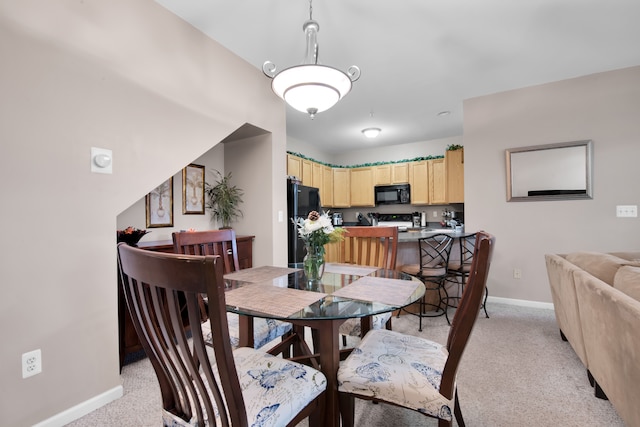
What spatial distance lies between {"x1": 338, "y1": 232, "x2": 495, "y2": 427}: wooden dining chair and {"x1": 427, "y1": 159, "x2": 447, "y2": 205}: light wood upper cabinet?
423 cm

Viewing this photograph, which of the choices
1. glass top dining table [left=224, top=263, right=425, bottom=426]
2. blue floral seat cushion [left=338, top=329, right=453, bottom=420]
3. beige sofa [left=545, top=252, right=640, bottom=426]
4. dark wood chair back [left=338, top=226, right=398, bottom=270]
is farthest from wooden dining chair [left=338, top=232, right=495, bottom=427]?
dark wood chair back [left=338, top=226, right=398, bottom=270]

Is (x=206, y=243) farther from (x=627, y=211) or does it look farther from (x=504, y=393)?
(x=627, y=211)

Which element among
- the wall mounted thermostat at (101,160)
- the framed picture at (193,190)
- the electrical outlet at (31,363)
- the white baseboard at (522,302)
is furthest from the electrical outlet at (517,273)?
the electrical outlet at (31,363)

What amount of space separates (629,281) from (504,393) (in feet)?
3.05

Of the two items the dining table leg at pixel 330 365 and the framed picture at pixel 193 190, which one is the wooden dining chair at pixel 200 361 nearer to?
the dining table leg at pixel 330 365

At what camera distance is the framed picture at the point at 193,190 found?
305cm

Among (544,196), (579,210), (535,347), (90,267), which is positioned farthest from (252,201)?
(579,210)

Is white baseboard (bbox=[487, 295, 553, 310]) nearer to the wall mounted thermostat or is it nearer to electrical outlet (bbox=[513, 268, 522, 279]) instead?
electrical outlet (bbox=[513, 268, 522, 279])

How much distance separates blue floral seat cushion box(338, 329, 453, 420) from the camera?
3.51 feet

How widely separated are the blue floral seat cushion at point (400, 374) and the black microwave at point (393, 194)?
4447 mm

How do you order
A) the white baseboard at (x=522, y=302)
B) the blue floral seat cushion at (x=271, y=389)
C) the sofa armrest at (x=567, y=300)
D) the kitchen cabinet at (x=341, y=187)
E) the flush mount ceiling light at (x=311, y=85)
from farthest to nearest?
the kitchen cabinet at (x=341, y=187) < the white baseboard at (x=522, y=302) < the sofa armrest at (x=567, y=300) < the flush mount ceiling light at (x=311, y=85) < the blue floral seat cushion at (x=271, y=389)

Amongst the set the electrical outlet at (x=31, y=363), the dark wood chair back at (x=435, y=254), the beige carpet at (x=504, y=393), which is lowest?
the beige carpet at (x=504, y=393)

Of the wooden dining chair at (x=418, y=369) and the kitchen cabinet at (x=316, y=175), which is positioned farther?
the kitchen cabinet at (x=316, y=175)

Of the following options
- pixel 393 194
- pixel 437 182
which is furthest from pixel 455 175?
pixel 393 194
